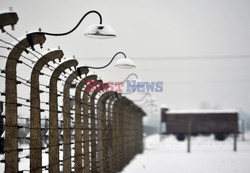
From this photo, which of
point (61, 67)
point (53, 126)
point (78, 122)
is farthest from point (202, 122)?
point (53, 126)

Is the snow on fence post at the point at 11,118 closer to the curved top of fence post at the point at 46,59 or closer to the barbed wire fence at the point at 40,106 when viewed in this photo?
the barbed wire fence at the point at 40,106

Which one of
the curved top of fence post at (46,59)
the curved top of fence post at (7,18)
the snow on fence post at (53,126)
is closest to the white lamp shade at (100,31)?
the snow on fence post at (53,126)

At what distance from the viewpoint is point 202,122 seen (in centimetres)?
4150

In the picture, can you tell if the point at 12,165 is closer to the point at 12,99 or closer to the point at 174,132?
the point at 12,99

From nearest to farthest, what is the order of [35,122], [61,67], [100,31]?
[35,122], [61,67], [100,31]

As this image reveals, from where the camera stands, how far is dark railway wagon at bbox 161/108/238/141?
41.0m

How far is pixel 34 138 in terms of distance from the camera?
17.4ft

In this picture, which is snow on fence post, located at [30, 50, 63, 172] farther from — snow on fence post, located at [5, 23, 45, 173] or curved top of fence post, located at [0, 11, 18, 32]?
curved top of fence post, located at [0, 11, 18, 32]

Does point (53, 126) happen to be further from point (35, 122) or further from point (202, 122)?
point (202, 122)

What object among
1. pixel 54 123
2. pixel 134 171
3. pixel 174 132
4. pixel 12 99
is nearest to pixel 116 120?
pixel 134 171

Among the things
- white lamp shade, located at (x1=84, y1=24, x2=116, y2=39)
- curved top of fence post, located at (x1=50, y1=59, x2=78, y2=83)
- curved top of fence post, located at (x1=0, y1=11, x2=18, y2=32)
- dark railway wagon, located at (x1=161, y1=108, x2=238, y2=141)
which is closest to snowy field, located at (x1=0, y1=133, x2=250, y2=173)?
white lamp shade, located at (x1=84, y1=24, x2=116, y2=39)

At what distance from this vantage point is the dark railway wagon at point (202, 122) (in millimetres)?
40969

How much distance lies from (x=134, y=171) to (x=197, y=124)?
2876 cm

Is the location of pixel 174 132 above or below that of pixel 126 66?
below
